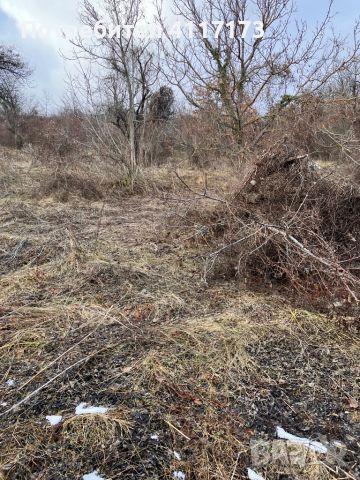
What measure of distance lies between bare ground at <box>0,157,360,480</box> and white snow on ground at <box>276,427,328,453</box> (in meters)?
0.03

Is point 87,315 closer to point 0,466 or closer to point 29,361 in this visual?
point 29,361

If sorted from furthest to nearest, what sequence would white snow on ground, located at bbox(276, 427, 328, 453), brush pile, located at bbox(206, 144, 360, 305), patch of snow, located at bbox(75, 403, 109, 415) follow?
brush pile, located at bbox(206, 144, 360, 305) → patch of snow, located at bbox(75, 403, 109, 415) → white snow on ground, located at bbox(276, 427, 328, 453)

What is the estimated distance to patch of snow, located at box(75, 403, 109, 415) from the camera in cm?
168

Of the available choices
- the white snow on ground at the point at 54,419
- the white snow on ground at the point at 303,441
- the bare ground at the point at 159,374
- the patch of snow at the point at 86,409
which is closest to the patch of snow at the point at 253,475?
the bare ground at the point at 159,374

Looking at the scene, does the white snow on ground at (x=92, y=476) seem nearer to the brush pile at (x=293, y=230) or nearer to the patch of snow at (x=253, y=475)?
the patch of snow at (x=253, y=475)

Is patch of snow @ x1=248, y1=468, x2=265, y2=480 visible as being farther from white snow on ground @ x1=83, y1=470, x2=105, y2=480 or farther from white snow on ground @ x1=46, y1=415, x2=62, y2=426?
white snow on ground @ x1=46, y1=415, x2=62, y2=426

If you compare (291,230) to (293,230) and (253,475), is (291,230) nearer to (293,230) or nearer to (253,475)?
(293,230)

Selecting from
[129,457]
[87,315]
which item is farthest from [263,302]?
[129,457]

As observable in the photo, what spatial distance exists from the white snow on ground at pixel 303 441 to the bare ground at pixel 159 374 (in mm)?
33

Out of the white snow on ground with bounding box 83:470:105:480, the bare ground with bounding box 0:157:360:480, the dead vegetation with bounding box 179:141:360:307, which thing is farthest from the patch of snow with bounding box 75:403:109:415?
the dead vegetation with bounding box 179:141:360:307

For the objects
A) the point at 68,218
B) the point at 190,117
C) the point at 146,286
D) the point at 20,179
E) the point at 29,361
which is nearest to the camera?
the point at 29,361

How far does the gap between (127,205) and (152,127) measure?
10.1ft

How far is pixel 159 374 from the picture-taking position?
1935 millimetres

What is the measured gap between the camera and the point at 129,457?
149 centimetres
